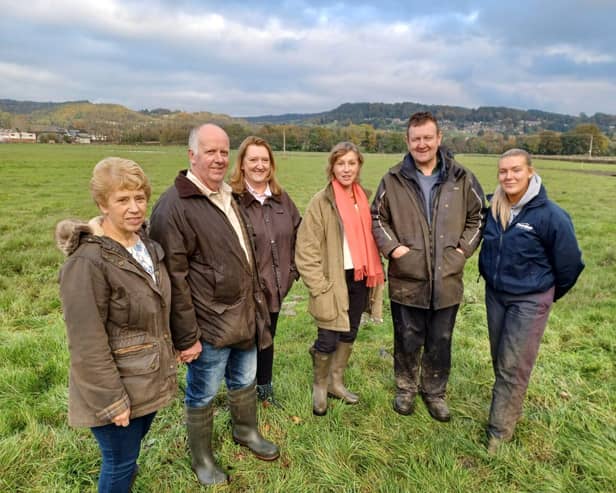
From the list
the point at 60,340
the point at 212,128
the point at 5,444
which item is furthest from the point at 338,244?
the point at 60,340

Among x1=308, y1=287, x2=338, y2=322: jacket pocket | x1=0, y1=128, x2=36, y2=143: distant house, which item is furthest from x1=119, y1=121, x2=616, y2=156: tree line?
x1=308, y1=287, x2=338, y2=322: jacket pocket

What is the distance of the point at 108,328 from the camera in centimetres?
222

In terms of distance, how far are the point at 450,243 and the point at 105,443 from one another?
10.2 feet

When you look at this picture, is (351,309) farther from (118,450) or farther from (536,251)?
(118,450)

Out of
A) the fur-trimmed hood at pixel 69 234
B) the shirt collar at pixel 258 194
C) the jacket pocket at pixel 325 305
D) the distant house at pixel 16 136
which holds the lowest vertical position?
the jacket pocket at pixel 325 305

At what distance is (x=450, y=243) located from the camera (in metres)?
3.57

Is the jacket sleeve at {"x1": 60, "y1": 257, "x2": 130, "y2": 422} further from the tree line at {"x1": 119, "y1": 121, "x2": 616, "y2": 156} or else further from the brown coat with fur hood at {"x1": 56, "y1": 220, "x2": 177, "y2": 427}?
the tree line at {"x1": 119, "y1": 121, "x2": 616, "y2": 156}

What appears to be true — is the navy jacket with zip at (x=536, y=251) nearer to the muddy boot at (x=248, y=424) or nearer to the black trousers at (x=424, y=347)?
the black trousers at (x=424, y=347)

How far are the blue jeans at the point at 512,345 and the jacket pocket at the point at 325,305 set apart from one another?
1453mm

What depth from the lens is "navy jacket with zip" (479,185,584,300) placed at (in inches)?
120

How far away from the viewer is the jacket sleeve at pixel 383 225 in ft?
11.9

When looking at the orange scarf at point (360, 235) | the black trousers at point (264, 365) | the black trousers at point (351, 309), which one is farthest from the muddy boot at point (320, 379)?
the orange scarf at point (360, 235)

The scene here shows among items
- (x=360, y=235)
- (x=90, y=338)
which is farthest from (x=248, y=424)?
(x=360, y=235)

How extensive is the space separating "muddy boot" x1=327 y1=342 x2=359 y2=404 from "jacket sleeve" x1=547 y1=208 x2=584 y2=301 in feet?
6.95
